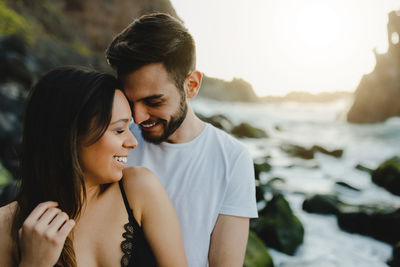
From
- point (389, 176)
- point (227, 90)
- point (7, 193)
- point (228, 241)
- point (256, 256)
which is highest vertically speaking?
point (228, 241)

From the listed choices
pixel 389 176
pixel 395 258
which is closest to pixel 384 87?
pixel 389 176

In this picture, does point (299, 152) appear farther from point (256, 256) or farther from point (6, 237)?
point (6, 237)

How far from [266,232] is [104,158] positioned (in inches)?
158

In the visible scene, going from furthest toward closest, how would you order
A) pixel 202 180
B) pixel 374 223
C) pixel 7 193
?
1. pixel 374 223
2. pixel 7 193
3. pixel 202 180

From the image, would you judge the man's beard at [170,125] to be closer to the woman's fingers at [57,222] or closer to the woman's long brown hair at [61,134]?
the woman's long brown hair at [61,134]

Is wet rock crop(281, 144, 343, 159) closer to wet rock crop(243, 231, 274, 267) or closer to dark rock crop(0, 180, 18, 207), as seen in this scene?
wet rock crop(243, 231, 274, 267)

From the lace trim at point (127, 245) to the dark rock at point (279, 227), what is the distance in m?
3.81

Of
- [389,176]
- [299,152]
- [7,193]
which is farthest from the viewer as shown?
[299,152]

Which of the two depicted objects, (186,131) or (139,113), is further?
(186,131)

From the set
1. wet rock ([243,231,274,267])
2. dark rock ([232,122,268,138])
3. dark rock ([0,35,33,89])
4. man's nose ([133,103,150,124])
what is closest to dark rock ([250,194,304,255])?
wet rock ([243,231,274,267])

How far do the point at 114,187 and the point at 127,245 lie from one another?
35 cm

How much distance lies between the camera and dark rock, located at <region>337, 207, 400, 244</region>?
5.55 m

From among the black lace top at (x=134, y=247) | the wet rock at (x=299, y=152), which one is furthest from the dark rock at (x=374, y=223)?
the wet rock at (x=299, y=152)

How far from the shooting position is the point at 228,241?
6.83 ft
